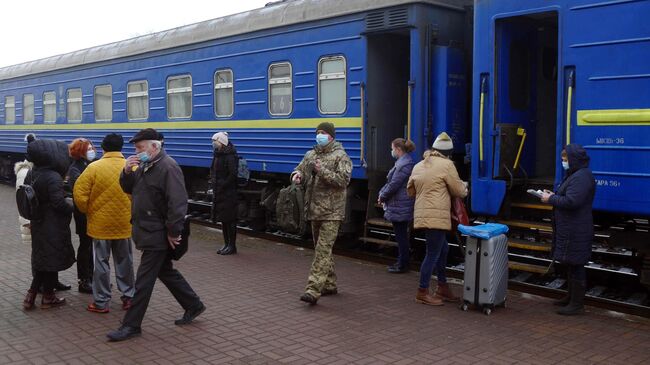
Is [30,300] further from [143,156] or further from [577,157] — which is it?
[577,157]

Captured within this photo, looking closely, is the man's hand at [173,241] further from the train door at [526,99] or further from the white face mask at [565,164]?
the train door at [526,99]

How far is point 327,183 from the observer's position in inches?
272

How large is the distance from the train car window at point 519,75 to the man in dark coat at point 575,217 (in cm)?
188

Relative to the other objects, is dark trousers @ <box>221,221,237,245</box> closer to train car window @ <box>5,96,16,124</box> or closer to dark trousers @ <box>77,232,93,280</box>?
dark trousers @ <box>77,232,93,280</box>

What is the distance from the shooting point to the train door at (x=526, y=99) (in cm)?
801

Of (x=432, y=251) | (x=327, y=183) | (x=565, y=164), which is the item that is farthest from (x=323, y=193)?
(x=565, y=164)

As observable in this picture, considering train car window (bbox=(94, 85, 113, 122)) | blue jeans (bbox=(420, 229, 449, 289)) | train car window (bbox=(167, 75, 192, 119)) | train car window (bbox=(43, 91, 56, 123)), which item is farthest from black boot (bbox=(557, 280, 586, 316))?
train car window (bbox=(43, 91, 56, 123))

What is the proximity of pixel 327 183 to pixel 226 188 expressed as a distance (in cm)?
340

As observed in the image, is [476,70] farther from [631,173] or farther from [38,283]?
[38,283]

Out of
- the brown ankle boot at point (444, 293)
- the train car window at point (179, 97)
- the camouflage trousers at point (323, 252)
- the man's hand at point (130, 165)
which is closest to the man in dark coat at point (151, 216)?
the man's hand at point (130, 165)

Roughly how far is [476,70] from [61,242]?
16.7ft

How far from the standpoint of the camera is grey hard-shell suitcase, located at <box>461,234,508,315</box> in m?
6.67

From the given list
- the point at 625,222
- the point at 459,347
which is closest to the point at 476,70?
the point at 625,222

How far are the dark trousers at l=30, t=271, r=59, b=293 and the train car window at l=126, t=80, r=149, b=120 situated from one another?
312 inches
